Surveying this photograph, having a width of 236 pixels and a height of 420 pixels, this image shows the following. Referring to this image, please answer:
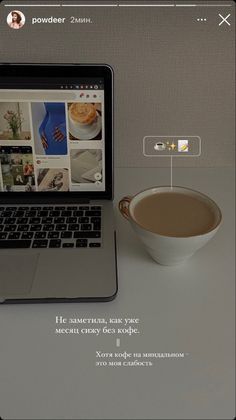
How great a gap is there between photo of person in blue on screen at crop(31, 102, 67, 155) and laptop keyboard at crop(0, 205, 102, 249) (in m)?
0.08

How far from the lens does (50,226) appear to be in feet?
1.98

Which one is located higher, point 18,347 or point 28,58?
point 28,58

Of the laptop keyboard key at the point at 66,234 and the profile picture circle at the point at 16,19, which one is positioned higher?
the profile picture circle at the point at 16,19

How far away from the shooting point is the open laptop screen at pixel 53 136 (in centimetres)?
62

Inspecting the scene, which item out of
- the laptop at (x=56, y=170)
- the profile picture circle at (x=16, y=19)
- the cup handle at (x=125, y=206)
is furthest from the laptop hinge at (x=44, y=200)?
the profile picture circle at (x=16, y=19)

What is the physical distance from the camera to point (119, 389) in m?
0.40

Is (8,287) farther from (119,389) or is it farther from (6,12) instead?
(6,12)

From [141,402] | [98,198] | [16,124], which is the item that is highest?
[16,124]

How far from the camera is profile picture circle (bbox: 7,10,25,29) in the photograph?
0.68 m

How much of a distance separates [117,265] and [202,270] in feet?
0.34

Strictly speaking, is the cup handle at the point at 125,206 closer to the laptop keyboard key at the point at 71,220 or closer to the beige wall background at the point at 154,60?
the laptop keyboard key at the point at 71,220

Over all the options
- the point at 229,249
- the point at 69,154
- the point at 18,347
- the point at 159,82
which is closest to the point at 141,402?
the point at 18,347

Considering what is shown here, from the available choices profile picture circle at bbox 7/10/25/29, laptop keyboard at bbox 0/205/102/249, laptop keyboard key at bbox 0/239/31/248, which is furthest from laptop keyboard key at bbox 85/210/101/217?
profile picture circle at bbox 7/10/25/29

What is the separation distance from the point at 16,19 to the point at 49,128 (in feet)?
0.63
